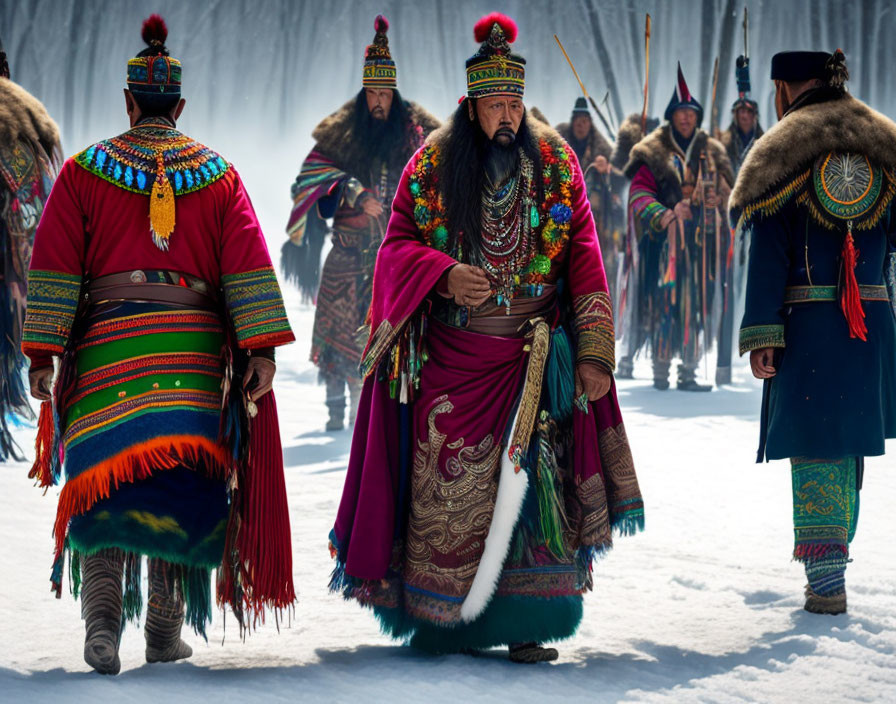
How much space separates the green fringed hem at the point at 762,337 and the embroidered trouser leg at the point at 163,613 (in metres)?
1.79

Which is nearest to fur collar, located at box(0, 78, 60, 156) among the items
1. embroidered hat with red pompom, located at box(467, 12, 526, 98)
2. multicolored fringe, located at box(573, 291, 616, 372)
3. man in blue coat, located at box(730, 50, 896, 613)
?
embroidered hat with red pompom, located at box(467, 12, 526, 98)

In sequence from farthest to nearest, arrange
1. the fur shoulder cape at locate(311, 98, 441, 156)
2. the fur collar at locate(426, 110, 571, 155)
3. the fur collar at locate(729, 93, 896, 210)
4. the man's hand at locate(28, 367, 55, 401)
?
1. the fur shoulder cape at locate(311, 98, 441, 156)
2. the fur collar at locate(729, 93, 896, 210)
3. the fur collar at locate(426, 110, 571, 155)
4. the man's hand at locate(28, 367, 55, 401)

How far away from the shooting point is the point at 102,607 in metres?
3.23

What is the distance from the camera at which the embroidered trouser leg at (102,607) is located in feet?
10.5

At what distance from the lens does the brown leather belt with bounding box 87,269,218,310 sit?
131 inches

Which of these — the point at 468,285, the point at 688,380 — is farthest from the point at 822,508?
the point at 688,380

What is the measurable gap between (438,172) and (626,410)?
5153mm

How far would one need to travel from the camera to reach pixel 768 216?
12.9ft

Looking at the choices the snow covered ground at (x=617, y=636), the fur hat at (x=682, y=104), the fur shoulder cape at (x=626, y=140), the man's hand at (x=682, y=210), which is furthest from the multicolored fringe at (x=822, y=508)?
the fur shoulder cape at (x=626, y=140)

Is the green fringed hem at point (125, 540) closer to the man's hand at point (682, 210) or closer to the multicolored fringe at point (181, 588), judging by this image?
the multicolored fringe at point (181, 588)

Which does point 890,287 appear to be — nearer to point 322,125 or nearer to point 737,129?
point 322,125

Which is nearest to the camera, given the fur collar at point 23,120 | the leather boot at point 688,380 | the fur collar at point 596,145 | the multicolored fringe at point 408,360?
the multicolored fringe at point 408,360

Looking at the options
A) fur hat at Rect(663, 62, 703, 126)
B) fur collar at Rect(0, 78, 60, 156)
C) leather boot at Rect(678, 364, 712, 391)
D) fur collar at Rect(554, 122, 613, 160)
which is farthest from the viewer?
fur collar at Rect(554, 122, 613, 160)

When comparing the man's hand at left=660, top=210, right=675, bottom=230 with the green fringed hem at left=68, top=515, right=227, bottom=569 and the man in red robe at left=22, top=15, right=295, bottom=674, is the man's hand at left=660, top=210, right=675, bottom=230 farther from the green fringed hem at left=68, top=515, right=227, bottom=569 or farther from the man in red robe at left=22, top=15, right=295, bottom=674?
A: the green fringed hem at left=68, top=515, right=227, bottom=569
